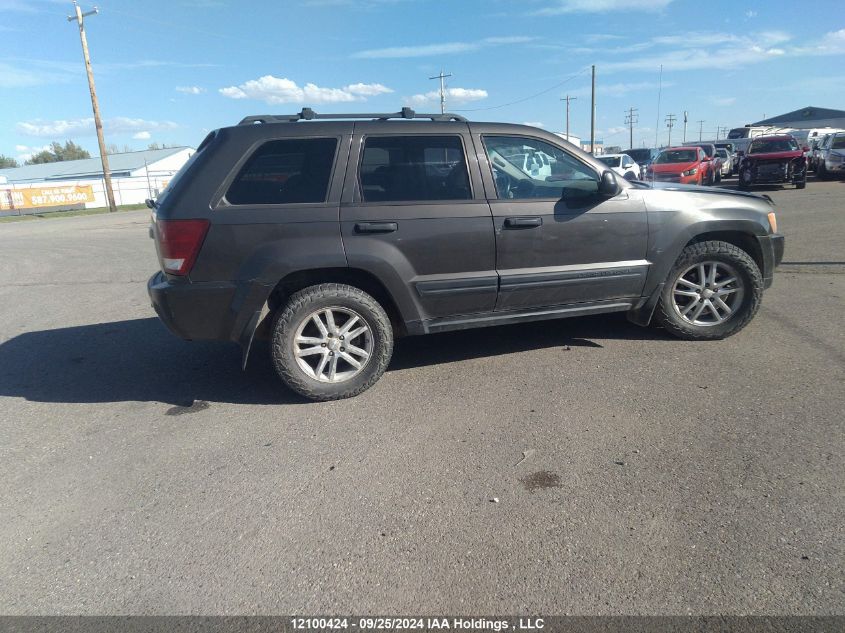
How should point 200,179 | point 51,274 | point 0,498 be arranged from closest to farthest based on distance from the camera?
point 0,498
point 200,179
point 51,274

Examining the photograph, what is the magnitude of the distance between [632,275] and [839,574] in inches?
110

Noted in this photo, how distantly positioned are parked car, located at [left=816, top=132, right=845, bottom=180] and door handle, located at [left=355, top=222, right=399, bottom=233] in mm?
25737

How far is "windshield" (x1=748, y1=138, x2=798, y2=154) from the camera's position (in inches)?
828

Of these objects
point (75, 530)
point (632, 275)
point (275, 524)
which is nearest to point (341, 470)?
point (275, 524)

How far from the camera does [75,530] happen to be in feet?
9.73

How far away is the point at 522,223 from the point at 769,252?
2.35 m

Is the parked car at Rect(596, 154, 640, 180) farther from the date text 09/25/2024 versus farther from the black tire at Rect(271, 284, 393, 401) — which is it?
the date text 09/25/2024

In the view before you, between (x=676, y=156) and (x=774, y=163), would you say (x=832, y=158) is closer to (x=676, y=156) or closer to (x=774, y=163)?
(x=774, y=163)

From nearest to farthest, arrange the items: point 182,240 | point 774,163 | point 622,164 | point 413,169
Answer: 1. point 182,240
2. point 413,169
3. point 774,163
4. point 622,164

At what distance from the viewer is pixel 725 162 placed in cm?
2802

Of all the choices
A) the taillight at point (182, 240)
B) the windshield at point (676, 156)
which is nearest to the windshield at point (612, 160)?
the windshield at point (676, 156)

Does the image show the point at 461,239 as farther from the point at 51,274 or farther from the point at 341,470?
the point at 51,274

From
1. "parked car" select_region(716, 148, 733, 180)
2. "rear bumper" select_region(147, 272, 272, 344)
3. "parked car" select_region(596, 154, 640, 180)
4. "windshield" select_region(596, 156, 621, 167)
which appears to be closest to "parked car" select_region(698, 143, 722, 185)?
"parked car" select_region(716, 148, 733, 180)

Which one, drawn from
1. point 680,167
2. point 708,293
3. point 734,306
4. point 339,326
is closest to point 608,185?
point 708,293
